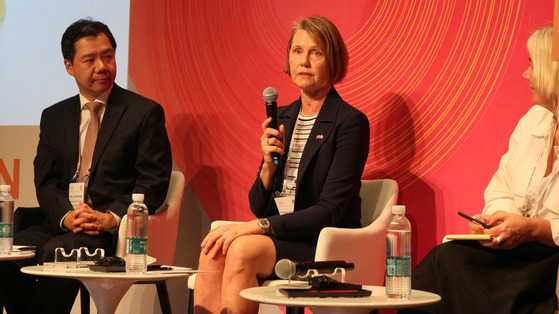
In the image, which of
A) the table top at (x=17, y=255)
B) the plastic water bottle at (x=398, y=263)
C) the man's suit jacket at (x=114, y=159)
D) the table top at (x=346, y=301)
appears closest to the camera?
the table top at (x=346, y=301)

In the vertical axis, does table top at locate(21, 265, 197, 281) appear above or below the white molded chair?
below

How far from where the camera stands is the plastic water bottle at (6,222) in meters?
3.29

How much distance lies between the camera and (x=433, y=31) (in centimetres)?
376

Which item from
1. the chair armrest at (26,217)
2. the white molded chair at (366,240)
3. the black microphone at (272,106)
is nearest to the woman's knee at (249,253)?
the white molded chair at (366,240)

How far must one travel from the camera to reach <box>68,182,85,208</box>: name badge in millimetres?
3982

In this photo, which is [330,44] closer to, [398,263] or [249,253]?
[249,253]

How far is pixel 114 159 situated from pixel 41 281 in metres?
0.79

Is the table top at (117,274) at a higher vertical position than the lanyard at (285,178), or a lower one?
lower

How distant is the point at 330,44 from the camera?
3564 millimetres

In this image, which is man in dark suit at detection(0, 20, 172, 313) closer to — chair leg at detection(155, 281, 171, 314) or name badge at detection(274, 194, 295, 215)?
chair leg at detection(155, 281, 171, 314)

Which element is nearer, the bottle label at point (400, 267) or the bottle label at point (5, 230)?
the bottle label at point (400, 267)

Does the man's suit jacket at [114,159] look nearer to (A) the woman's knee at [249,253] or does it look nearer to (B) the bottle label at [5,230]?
(B) the bottle label at [5,230]

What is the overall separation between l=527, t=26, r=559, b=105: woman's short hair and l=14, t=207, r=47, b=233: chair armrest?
9.13 ft

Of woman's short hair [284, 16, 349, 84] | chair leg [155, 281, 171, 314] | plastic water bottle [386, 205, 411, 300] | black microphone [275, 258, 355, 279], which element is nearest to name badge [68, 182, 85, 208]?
chair leg [155, 281, 171, 314]
